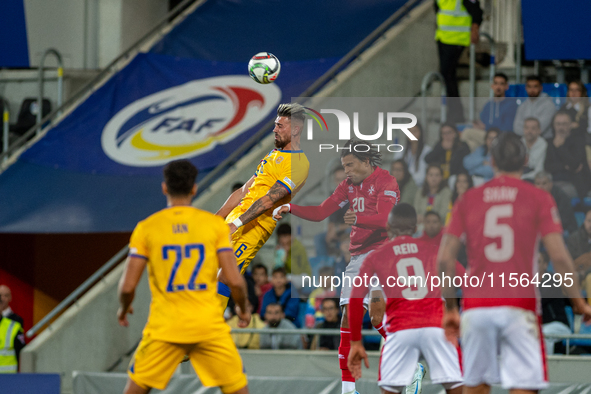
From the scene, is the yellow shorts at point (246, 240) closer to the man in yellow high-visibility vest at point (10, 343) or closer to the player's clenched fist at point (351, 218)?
the player's clenched fist at point (351, 218)

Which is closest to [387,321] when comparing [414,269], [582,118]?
[414,269]

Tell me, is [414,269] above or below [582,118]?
below

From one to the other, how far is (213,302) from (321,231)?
5.48m

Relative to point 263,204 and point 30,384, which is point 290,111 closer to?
point 263,204

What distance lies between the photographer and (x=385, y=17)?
14570 millimetres

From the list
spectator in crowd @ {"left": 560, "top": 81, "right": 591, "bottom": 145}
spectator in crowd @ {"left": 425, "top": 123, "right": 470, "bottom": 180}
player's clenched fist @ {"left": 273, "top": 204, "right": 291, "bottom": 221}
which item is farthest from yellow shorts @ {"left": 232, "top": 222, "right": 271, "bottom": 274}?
spectator in crowd @ {"left": 560, "top": 81, "right": 591, "bottom": 145}

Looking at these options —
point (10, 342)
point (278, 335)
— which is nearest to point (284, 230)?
point (278, 335)

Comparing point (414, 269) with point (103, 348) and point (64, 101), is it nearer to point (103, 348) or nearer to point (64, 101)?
point (103, 348)

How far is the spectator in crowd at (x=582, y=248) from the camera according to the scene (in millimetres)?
9727

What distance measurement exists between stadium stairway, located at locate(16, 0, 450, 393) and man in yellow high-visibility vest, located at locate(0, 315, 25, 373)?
0.42ft

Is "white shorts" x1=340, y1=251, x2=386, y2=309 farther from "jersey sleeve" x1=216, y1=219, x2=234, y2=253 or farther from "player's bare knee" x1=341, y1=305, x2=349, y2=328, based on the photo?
"jersey sleeve" x1=216, y1=219, x2=234, y2=253

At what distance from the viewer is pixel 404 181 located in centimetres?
1042

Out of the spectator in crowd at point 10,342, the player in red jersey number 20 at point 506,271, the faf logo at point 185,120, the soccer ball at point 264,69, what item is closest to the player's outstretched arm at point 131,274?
the player in red jersey number 20 at point 506,271

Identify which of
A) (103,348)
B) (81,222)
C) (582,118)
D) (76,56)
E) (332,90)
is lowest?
(103,348)
